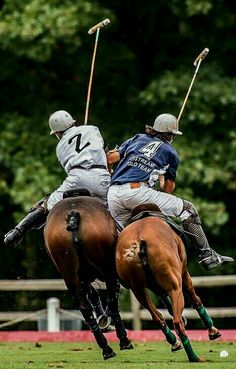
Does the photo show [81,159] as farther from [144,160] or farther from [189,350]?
[189,350]

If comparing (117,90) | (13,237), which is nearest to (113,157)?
(13,237)

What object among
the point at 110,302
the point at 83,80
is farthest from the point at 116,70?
the point at 110,302

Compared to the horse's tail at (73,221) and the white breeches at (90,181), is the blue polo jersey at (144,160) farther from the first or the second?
the horse's tail at (73,221)

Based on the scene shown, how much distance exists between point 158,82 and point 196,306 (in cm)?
875

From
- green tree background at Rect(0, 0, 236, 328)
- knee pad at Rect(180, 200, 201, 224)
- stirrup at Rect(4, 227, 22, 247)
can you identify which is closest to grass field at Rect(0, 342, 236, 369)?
stirrup at Rect(4, 227, 22, 247)

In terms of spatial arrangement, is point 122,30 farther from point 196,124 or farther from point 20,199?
point 20,199

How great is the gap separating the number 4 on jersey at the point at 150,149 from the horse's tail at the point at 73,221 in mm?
1131

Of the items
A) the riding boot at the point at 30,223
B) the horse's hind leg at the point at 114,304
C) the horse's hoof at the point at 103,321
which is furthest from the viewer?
the horse's hoof at the point at 103,321

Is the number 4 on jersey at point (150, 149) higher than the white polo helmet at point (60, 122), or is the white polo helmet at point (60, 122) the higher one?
the white polo helmet at point (60, 122)

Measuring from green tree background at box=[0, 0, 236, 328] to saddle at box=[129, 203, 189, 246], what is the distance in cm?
770

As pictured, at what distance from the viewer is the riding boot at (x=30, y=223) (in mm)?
13977

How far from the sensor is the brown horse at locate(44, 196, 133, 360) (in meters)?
12.5

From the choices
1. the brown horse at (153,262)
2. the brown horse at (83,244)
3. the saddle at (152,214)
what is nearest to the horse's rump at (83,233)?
the brown horse at (83,244)

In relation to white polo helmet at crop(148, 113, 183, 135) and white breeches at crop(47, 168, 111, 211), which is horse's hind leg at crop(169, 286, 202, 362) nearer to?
white breeches at crop(47, 168, 111, 211)
